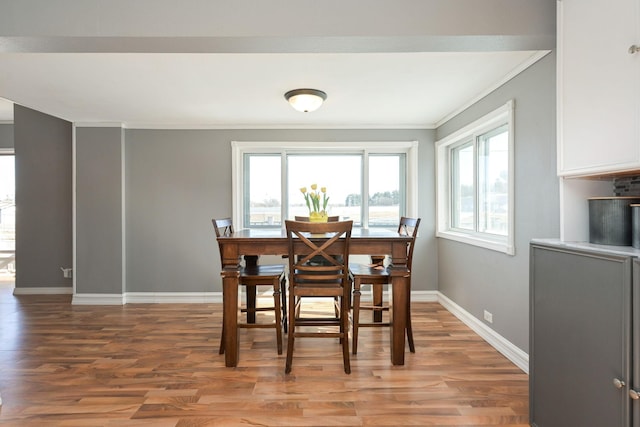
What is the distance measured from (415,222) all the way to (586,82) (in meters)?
1.66

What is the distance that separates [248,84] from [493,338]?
294 centimetres

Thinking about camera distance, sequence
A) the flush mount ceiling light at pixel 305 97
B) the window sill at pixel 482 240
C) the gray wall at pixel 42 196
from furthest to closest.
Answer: the gray wall at pixel 42 196
the flush mount ceiling light at pixel 305 97
the window sill at pixel 482 240

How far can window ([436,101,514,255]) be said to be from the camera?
3.09 m

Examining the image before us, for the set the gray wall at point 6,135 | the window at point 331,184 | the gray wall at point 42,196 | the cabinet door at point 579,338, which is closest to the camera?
the cabinet door at point 579,338

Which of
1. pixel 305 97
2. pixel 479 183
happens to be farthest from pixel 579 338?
pixel 305 97

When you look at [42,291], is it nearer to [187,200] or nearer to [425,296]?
[187,200]

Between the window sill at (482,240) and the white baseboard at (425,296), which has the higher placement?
the window sill at (482,240)

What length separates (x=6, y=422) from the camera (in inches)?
80.7

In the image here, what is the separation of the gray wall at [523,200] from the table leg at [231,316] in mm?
2075

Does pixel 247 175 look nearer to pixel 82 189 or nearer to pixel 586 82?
pixel 82 189

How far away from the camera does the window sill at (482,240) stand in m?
2.96

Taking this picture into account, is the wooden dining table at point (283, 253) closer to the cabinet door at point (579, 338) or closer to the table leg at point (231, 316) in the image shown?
the table leg at point (231, 316)

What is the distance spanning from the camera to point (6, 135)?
5617 millimetres

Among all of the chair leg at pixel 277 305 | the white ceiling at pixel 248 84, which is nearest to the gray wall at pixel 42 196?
the white ceiling at pixel 248 84
